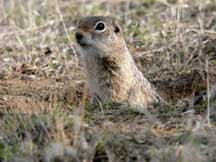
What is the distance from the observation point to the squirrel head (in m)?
6.05

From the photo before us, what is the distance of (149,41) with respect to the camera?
27.2 feet

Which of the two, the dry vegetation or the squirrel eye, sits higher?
the squirrel eye

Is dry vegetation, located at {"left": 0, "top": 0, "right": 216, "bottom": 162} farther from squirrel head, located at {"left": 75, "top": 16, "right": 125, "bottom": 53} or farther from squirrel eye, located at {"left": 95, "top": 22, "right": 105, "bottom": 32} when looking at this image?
squirrel eye, located at {"left": 95, "top": 22, "right": 105, "bottom": 32}

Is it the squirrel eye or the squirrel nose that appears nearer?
the squirrel nose

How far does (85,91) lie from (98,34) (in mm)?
1660

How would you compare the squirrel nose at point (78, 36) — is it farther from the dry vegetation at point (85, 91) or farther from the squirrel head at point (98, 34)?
the dry vegetation at point (85, 91)

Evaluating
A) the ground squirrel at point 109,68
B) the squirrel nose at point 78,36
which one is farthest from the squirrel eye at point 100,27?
the squirrel nose at point 78,36

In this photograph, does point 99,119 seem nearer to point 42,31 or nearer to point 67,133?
point 67,133

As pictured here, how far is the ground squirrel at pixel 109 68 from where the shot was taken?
6.25 meters

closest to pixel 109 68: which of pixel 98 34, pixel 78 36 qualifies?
pixel 98 34

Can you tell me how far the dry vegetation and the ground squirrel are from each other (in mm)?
330

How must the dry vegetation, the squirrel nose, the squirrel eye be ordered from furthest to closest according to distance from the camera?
1. the squirrel eye
2. the squirrel nose
3. the dry vegetation

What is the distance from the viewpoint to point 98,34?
6262mm

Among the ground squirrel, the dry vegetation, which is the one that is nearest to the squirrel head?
the ground squirrel
